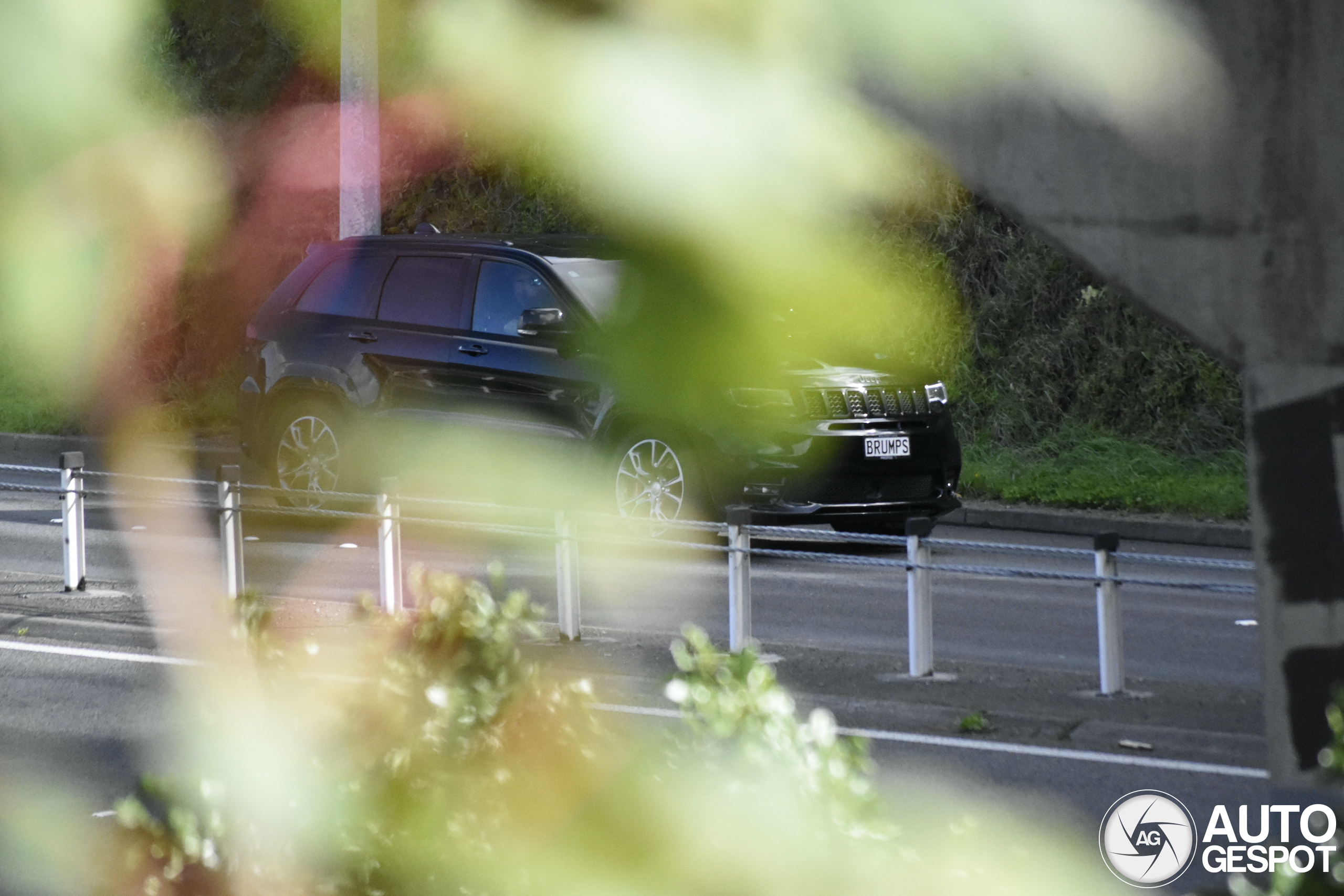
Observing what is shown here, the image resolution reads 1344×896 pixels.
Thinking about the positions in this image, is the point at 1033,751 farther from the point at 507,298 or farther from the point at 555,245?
the point at 555,245

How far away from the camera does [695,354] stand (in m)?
1.27

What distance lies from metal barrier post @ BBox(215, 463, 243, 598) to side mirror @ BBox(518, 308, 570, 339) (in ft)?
26.0

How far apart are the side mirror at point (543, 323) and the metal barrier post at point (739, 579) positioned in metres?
6.29

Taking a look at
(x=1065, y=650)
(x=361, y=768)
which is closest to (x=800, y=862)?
(x=361, y=768)

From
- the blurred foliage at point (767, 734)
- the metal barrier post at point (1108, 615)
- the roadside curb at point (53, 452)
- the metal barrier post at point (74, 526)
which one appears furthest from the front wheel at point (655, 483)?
the roadside curb at point (53, 452)

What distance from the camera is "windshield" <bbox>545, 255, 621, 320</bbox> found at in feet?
4.09

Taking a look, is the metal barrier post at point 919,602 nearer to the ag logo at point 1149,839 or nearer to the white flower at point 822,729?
the ag logo at point 1149,839

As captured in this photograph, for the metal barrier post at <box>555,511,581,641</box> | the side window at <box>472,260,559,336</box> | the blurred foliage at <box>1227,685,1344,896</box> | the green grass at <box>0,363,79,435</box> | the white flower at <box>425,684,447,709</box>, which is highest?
the side window at <box>472,260,559,336</box>

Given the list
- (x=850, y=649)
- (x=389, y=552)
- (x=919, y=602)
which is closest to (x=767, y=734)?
(x=919, y=602)

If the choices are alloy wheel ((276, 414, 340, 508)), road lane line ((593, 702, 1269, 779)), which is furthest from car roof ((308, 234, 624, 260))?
alloy wheel ((276, 414, 340, 508))

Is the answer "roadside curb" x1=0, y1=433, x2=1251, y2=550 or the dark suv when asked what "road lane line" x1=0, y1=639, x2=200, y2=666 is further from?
"roadside curb" x1=0, y1=433, x2=1251, y2=550

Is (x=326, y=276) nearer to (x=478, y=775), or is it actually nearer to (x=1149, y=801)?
(x=478, y=775)

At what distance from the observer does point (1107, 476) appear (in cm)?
1541

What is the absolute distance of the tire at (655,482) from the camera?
1742 millimetres
